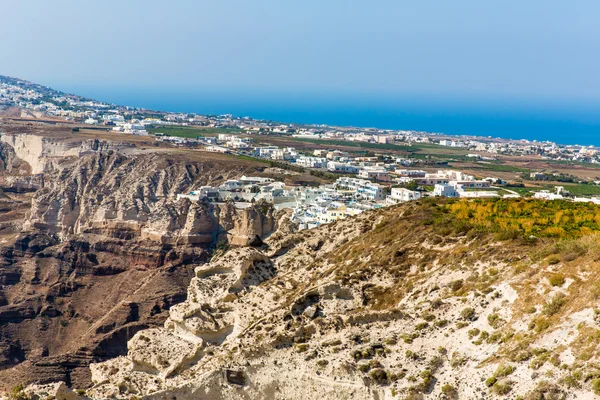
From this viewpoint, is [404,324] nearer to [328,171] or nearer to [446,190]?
[446,190]

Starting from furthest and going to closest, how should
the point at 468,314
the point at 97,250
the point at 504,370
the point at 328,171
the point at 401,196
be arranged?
the point at 328,171, the point at 401,196, the point at 97,250, the point at 468,314, the point at 504,370

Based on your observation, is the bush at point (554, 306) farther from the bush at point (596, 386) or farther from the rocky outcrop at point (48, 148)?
the rocky outcrop at point (48, 148)

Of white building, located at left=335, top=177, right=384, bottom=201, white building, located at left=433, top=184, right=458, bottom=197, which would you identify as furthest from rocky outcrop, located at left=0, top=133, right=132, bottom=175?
white building, located at left=433, top=184, right=458, bottom=197

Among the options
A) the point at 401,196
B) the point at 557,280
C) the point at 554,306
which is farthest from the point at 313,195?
the point at 554,306

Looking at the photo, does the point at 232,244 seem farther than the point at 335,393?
Yes

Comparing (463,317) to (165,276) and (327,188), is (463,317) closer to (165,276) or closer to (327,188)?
(165,276)

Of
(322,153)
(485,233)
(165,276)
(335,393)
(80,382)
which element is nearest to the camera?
(335,393)

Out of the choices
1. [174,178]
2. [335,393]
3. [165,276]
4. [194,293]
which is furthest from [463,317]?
[174,178]
